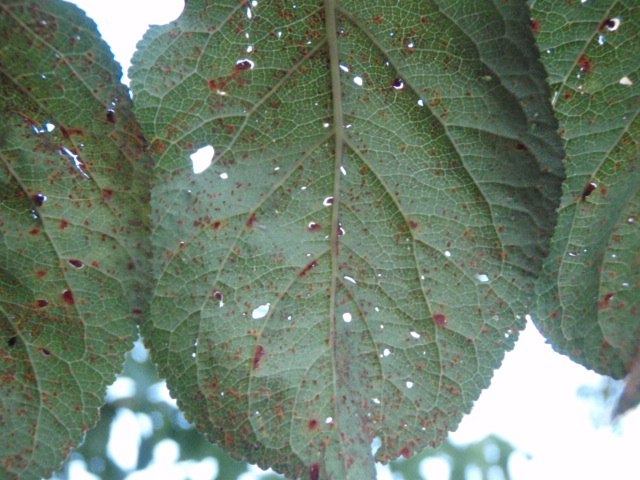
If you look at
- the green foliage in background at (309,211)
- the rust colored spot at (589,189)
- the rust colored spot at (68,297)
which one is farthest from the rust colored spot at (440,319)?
the rust colored spot at (68,297)

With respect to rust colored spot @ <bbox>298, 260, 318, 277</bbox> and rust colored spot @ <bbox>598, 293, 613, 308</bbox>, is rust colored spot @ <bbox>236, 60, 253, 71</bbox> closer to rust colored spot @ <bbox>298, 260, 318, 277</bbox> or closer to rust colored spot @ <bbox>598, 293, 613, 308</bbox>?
rust colored spot @ <bbox>298, 260, 318, 277</bbox>

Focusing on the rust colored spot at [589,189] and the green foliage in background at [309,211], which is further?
the rust colored spot at [589,189]

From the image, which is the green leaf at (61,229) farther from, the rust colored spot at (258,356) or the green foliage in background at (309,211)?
the rust colored spot at (258,356)

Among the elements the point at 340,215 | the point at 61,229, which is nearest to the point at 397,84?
the point at 340,215

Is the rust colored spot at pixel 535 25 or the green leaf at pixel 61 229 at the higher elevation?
the rust colored spot at pixel 535 25

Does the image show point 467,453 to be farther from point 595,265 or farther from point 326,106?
point 326,106

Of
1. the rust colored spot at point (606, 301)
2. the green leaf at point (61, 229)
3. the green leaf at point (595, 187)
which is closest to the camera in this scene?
the green leaf at point (61, 229)

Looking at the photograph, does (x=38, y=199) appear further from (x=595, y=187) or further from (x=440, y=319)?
(x=595, y=187)
